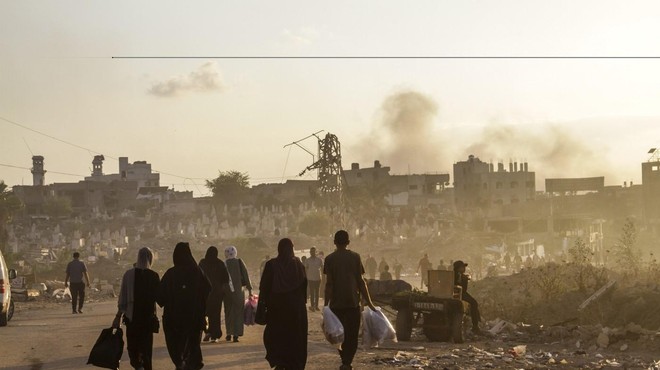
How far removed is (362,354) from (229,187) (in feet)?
397

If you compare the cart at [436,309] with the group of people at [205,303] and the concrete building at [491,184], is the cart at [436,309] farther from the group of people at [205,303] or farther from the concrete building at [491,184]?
the concrete building at [491,184]

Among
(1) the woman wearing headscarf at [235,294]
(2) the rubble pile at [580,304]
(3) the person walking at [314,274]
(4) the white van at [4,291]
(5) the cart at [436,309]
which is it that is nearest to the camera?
(1) the woman wearing headscarf at [235,294]

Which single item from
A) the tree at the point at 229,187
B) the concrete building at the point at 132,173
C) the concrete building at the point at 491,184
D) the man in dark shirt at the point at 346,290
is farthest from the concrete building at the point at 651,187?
the man in dark shirt at the point at 346,290

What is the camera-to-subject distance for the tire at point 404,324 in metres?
20.5

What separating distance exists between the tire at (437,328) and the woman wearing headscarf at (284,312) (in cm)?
797

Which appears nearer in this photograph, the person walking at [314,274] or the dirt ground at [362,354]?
the dirt ground at [362,354]

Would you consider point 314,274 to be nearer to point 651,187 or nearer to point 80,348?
point 80,348

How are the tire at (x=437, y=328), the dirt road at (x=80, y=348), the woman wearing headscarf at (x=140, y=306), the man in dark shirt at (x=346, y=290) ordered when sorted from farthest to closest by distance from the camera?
1. the tire at (x=437, y=328)
2. the dirt road at (x=80, y=348)
3. the man in dark shirt at (x=346, y=290)
4. the woman wearing headscarf at (x=140, y=306)

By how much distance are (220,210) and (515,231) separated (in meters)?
47.6

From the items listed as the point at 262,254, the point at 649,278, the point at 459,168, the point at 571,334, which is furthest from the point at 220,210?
the point at 571,334

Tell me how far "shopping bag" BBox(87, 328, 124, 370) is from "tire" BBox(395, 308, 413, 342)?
832 cm

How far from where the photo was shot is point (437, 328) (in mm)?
20359

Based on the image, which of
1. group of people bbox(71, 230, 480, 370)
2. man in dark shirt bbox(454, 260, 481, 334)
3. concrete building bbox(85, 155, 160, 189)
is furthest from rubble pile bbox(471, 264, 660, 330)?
concrete building bbox(85, 155, 160, 189)

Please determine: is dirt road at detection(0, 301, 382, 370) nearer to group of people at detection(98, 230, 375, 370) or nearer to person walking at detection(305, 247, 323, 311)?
group of people at detection(98, 230, 375, 370)
